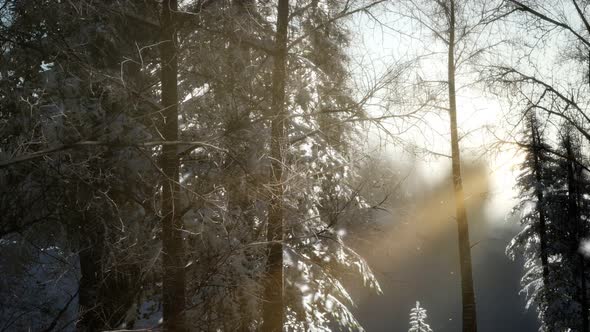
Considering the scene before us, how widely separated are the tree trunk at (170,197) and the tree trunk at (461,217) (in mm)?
5758

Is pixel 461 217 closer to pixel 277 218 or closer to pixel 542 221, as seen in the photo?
pixel 277 218

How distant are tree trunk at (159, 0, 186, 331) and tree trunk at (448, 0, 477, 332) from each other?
5.76 metres

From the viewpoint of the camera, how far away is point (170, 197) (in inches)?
230

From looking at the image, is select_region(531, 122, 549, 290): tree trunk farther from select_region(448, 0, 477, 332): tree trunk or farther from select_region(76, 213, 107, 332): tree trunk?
select_region(76, 213, 107, 332): tree trunk

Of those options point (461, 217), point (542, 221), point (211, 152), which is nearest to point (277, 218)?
point (211, 152)

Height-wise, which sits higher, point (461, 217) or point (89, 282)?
point (461, 217)

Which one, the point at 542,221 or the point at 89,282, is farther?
the point at 542,221

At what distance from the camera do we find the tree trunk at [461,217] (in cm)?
988

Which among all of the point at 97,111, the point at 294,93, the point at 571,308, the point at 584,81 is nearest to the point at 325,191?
the point at 294,93

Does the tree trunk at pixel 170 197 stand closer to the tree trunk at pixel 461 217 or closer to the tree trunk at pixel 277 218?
the tree trunk at pixel 277 218

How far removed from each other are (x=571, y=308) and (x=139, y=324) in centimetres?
1608

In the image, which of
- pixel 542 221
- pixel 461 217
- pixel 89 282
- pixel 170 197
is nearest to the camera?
pixel 170 197

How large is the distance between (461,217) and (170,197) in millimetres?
6342

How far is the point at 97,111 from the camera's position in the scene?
7445 mm
